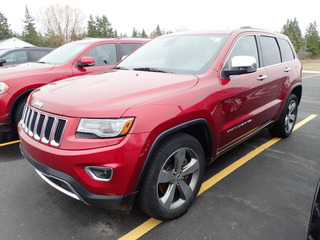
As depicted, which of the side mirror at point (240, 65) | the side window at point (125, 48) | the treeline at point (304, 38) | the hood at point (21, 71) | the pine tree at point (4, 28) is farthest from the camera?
the treeline at point (304, 38)

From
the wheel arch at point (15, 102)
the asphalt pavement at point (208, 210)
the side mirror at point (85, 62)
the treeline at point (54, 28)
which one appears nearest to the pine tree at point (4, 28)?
the treeline at point (54, 28)

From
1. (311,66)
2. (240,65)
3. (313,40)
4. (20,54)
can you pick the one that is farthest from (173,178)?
(313,40)

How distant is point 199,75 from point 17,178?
8.34 ft

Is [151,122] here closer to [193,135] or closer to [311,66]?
[193,135]

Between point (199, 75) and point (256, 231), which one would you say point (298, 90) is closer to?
point (199, 75)

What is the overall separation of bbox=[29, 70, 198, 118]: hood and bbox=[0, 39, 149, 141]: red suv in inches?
70.2

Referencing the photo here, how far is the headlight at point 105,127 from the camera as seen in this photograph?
74.2 inches

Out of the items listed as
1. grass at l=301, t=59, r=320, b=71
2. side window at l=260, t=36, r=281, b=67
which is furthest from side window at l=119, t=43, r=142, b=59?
grass at l=301, t=59, r=320, b=71

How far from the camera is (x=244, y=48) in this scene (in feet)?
10.6

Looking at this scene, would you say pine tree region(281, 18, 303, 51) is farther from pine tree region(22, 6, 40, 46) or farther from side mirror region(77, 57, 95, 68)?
side mirror region(77, 57, 95, 68)

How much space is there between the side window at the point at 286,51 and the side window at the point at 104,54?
10.9ft

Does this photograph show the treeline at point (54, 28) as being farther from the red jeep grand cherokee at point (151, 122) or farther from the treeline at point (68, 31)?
the red jeep grand cherokee at point (151, 122)

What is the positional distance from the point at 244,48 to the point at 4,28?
6531 centimetres

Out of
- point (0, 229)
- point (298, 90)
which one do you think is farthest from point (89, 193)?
point (298, 90)
